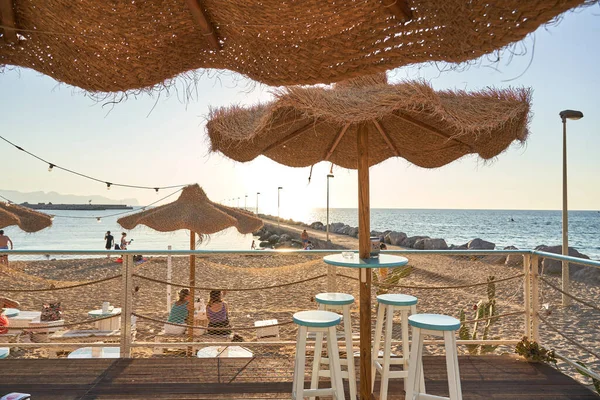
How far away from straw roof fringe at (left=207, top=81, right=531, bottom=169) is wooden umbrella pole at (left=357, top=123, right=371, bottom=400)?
0.23 meters

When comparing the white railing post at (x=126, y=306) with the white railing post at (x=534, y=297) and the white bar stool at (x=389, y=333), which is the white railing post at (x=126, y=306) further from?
the white railing post at (x=534, y=297)

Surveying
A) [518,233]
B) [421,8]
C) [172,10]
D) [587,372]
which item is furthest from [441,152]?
[518,233]

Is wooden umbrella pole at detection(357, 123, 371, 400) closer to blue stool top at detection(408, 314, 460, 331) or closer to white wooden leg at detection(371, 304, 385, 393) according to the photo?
white wooden leg at detection(371, 304, 385, 393)

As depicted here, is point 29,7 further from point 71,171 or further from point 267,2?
point 71,171

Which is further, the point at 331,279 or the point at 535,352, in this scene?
the point at 331,279

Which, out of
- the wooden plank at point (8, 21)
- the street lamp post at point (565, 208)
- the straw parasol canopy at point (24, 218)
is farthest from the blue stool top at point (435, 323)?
the straw parasol canopy at point (24, 218)

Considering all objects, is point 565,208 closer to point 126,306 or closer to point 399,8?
point 126,306

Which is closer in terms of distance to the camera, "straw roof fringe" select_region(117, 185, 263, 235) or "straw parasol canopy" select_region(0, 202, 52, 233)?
"straw roof fringe" select_region(117, 185, 263, 235)

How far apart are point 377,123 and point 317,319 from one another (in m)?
1.58

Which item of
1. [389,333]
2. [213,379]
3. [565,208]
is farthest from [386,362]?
[565,208]

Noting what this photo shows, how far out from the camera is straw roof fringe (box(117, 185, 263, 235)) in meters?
6.36

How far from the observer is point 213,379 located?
10.2 ft

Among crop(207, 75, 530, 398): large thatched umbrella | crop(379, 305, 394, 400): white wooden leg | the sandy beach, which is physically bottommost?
the sandy beach

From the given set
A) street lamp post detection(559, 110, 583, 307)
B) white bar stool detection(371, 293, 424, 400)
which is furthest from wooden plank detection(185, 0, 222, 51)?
street lamp post detection(559, 110, 583, 307)
